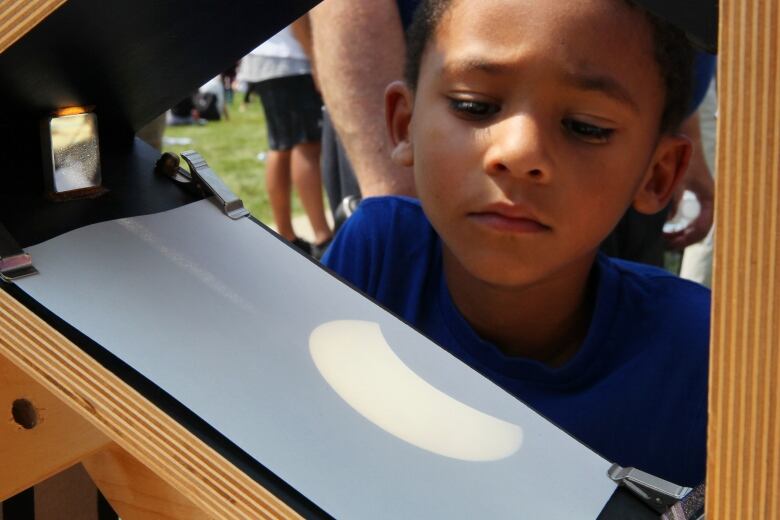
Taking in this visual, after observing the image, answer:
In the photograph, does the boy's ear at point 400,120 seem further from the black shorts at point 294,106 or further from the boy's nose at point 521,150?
the black shorts at point 294,106

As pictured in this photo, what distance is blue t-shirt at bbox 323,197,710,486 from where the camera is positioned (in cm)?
113

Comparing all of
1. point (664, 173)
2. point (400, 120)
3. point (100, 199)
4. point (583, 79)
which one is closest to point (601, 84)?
point (583, 79)

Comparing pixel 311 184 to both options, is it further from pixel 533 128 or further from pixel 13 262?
pixel 13 262

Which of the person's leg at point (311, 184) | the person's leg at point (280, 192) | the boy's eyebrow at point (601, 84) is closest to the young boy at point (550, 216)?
the boy's eyebrow at point (601, 84)

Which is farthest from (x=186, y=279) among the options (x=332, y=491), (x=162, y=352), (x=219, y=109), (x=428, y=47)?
(x=219, y=109)

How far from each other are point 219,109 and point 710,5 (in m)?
8.87

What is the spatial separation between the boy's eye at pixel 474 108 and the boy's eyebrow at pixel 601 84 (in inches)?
3.6

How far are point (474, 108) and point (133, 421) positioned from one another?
0.58 metres

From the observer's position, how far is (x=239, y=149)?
7297 millimetres

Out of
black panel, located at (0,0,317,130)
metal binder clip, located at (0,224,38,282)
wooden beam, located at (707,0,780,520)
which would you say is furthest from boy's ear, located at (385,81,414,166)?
wooden beam, located at (707,0,780,520)

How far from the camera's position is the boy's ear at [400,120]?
4.25 ft

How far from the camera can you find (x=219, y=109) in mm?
9164

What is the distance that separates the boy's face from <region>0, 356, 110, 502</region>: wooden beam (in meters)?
0.50

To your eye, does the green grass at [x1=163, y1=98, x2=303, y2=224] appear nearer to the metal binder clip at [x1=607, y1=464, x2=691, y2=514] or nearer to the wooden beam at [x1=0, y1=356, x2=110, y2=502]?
the wooden beam at [x1=0, y1=356, x2=110, y2=502]
